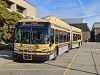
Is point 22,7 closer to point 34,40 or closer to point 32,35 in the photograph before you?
point 32,35

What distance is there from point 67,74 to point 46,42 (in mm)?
4917

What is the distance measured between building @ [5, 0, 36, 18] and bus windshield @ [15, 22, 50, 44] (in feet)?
126

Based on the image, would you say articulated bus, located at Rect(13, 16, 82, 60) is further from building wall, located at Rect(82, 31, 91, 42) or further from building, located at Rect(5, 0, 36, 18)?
building wall, located at Rect(82, 31, 91, 42)

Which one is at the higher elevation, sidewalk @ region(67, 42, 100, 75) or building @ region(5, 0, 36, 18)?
building @ region(5, 0, 36, 18)

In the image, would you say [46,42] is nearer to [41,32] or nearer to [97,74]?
[41,32]

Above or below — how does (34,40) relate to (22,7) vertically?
below

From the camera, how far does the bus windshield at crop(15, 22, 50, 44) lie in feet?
51.8

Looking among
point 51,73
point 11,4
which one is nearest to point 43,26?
point 51,73

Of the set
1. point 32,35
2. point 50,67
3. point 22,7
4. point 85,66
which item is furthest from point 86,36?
point 50,67

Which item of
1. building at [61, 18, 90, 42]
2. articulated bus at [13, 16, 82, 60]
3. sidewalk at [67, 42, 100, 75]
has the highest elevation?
building at [61, 18, 90, 42]

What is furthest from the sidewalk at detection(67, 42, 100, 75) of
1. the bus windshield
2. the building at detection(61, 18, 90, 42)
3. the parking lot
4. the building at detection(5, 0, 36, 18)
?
the building at detection(61, 18, 90, 42)

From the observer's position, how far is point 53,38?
16875 millimetres

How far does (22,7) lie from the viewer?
204ft

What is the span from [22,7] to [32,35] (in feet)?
155
